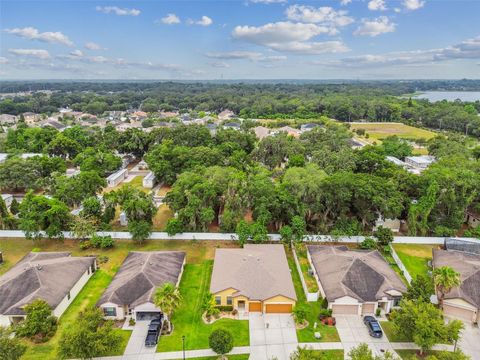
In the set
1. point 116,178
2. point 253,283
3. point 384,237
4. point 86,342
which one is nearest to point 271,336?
point 253,283

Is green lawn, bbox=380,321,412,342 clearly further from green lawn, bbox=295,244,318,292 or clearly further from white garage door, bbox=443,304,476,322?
green lawn, bbox=295,244,318,292

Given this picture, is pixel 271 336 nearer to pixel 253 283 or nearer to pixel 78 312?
pixel 253 283

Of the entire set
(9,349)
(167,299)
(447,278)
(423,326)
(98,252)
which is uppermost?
(447,278)

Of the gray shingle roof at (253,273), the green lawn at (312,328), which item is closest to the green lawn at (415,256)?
the green lawn at (312,328)

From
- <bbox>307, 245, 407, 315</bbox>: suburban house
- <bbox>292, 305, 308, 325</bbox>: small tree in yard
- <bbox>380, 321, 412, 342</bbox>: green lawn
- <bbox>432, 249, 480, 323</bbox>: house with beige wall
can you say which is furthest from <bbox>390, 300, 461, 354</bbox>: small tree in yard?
<bbox>292, 305, 308, 325</bbox>: small tree in yard

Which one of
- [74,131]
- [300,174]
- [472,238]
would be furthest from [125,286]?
[74,131]

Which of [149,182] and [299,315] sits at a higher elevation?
[149,182]
